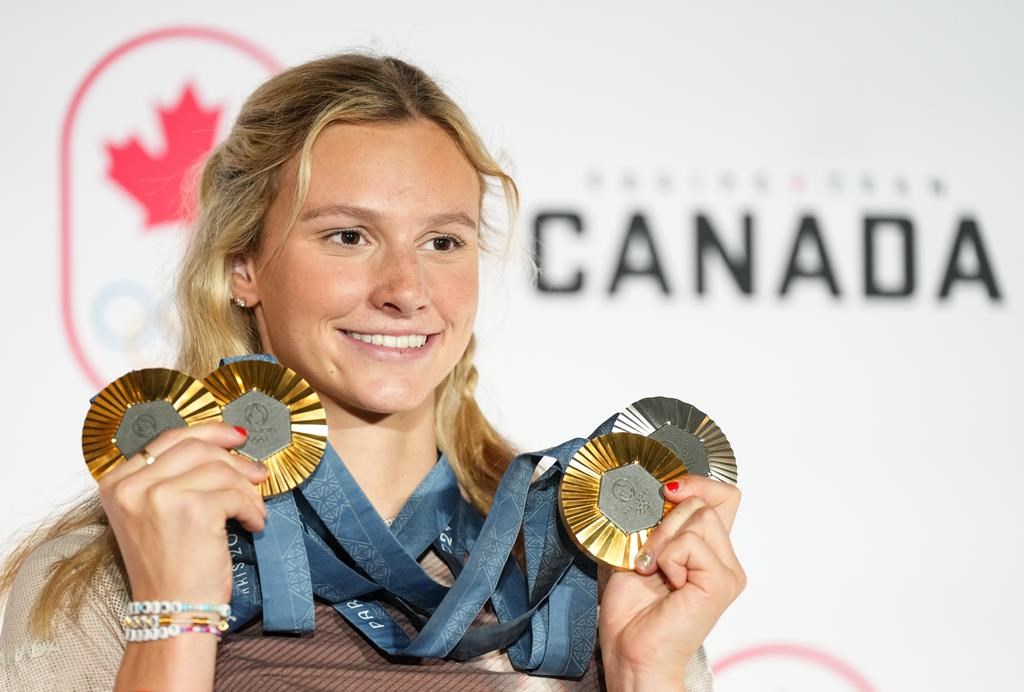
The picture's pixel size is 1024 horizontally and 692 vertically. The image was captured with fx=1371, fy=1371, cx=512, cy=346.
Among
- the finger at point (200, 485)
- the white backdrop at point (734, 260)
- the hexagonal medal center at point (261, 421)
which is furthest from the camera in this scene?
the white backdrop at point (734, 260)

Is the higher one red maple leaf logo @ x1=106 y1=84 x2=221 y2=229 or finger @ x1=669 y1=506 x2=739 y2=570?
red maple leaf logo @ x1=106 y1=84 x2=221 y2=229

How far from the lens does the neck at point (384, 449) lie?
65.7 inches

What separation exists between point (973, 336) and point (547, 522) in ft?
3.63

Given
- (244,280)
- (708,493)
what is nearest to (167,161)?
(244,280)

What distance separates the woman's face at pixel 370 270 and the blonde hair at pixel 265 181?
3 cm

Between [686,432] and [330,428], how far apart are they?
434 mm

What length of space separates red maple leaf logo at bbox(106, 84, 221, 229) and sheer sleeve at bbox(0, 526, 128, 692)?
83cm

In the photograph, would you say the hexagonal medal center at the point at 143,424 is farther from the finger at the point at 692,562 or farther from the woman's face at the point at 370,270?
the finger at the point at 692,562

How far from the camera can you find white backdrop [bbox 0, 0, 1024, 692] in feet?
7.30

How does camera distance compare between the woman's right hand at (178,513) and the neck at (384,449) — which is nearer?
the woman's right hand at (178,513)

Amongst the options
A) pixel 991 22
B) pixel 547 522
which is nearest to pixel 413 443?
pixel 547 522

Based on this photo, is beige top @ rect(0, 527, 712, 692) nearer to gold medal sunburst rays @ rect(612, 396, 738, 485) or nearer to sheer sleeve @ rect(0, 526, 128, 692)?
sheer sleeve @ rect(0, 526, 128, 692)

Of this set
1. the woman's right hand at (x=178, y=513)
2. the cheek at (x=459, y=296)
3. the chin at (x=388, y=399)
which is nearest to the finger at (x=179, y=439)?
the woman's right hand at (x=178, y=513)

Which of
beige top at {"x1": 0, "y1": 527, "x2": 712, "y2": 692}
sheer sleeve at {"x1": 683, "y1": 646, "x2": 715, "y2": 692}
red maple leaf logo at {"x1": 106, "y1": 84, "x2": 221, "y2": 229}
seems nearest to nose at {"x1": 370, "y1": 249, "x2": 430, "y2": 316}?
beige top at {"x1": 0, "y1": 527, "x2": 712, "y2": 692}
